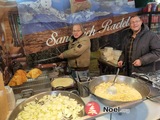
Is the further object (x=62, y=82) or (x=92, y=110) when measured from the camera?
(x=62, y=82)

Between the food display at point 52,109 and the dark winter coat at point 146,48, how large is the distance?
1231mm

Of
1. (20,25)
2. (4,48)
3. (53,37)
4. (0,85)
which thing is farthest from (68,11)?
(0,85)

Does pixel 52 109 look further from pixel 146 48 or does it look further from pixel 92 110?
pixel 146 48

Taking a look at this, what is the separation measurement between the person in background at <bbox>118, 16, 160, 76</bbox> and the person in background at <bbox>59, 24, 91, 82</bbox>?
0.69 m

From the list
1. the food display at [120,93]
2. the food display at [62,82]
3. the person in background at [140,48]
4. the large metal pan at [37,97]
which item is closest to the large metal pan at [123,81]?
the food display at [120,93]

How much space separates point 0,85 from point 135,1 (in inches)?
127

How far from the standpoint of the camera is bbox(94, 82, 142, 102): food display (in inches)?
52.6

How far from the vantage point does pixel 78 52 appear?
278 centimetres

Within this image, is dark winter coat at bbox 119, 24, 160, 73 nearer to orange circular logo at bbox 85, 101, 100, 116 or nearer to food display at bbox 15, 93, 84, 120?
food display at bbox 15, 93, 84, 120

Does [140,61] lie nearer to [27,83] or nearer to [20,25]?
[27,83]

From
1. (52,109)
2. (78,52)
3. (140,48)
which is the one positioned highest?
(140,48)

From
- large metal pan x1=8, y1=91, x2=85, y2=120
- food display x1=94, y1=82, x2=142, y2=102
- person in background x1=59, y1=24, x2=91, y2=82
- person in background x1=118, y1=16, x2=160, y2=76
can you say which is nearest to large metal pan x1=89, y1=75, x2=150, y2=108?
food display x1=94, y1=82, x2=142, y2=102

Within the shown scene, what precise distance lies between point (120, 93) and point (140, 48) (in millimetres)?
1026

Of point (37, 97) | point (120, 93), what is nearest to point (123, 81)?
point (120, 93)
